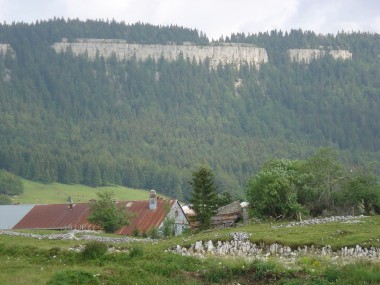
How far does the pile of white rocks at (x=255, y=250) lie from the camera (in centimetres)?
3302

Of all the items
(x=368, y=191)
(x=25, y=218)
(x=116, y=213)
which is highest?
(x=368, y=191)

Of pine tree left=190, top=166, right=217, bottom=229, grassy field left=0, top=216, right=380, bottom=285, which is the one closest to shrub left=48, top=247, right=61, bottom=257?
grassy field left=0, top=216, right=380, bottom=285

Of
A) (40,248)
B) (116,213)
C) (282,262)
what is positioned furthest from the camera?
(116,213)

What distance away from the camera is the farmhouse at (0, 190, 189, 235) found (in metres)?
78.4

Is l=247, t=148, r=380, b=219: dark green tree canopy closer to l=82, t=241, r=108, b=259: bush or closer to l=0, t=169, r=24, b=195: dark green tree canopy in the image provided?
l=82, t=241, r=108, b=259: bush

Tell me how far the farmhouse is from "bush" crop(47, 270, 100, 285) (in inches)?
1794

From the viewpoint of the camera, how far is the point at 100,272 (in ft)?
89.3

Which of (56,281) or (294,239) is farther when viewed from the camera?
(294,239)

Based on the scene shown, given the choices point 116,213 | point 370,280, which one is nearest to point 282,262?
point 370,280

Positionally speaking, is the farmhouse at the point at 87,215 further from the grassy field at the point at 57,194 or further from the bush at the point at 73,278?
the grassy field at the point at 57,194

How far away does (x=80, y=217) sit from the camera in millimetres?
85812

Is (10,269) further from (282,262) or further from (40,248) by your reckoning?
(282,262)

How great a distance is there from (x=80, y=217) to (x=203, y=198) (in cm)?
2562

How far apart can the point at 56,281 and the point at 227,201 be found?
235 ft
